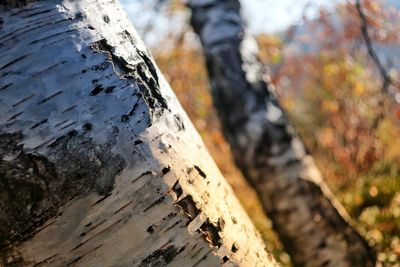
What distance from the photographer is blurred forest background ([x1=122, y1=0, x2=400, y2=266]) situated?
4.03 metres

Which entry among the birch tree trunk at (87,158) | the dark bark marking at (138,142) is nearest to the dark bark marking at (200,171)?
the birch tree trunk at (87,158)

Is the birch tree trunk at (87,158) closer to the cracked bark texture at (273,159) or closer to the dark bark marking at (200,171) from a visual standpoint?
the dark bark marking at (200,171)

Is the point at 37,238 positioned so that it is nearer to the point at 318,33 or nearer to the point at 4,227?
the point at 4,227

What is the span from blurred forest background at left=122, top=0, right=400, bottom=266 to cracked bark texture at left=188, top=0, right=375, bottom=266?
64 cm

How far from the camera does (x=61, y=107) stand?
2.26 ft

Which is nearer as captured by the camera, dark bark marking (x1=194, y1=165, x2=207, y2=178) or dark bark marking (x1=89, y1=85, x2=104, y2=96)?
dark bark marking (x1=89, y1=85, x2=104, y2=96)

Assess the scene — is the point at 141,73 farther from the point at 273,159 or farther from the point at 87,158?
the point at 273,159

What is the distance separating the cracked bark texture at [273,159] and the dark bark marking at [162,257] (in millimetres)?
1516

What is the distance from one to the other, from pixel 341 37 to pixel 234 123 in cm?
990

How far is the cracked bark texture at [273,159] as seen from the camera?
2.12 metres

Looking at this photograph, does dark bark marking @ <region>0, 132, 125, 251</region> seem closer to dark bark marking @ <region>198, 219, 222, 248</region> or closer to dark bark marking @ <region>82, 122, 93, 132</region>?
dark bark marking @ <region>82, 122, 93, 132</region>

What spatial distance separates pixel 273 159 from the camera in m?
2.21

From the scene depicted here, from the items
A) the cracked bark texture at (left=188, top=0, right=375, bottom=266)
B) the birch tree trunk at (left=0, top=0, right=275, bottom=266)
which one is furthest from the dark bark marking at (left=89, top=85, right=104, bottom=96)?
the cracked bark texture at (left=188, top=0, right=375, bottom=266)

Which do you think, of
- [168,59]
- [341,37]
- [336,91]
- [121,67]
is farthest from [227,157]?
[121,67]
